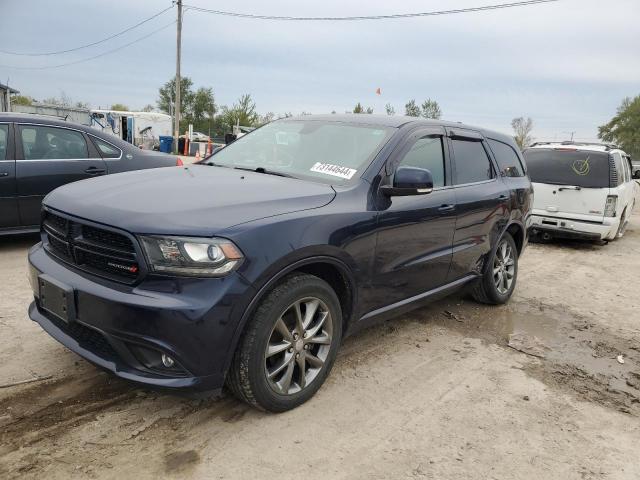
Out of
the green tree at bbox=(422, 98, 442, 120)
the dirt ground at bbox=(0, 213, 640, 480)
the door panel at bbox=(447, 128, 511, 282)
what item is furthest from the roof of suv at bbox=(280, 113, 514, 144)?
the green tree at bbox=(422, 98, 442, 120)

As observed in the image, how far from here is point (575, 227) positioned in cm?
876

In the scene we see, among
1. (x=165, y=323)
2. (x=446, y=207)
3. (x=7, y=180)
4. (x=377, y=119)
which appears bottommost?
(x=165, y=323)

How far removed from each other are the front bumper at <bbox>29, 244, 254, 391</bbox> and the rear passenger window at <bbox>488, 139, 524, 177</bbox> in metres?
3.52

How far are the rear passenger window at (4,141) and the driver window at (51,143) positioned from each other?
146 mm

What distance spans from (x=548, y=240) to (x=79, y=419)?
892 centimetres

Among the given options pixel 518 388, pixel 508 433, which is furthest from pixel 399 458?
pixel 518 388

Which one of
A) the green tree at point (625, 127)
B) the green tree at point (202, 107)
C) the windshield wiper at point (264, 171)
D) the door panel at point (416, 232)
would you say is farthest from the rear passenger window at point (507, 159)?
the green tree at point (625, 127)

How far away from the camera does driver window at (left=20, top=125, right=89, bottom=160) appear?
592 centimetres

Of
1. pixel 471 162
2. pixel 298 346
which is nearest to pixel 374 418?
pixel 298 346

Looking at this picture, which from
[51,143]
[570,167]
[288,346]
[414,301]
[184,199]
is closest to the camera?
[184,199]

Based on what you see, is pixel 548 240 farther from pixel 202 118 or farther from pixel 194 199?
pixel 202 118

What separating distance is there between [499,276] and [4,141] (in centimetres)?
556

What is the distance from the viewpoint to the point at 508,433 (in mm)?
2955

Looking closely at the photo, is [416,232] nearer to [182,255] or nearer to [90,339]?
[182,255]
